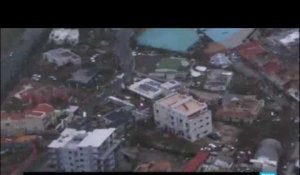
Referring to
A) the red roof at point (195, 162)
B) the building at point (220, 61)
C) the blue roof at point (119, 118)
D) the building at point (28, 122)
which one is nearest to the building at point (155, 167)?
the red roof at point (195, 162)

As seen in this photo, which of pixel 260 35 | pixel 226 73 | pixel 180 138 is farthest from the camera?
pixel 260 35

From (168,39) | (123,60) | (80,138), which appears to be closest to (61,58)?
(123,60)

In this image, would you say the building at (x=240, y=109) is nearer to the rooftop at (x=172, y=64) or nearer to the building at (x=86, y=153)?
the rooftop at (x=172, y=64)
